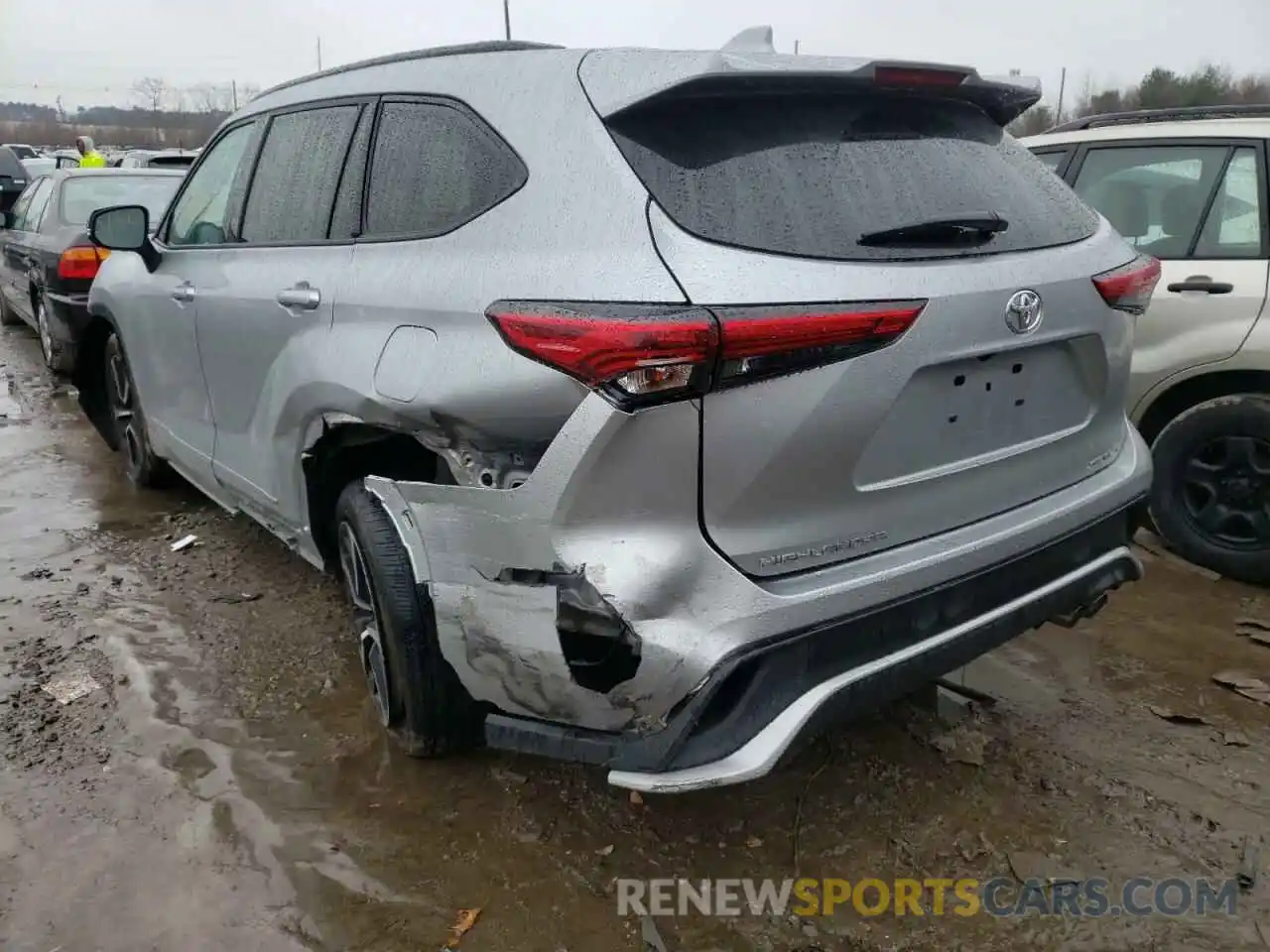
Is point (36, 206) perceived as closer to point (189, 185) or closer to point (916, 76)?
point (189, 185)

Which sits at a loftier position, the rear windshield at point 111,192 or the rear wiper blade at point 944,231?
the rear windshield at point 111,192

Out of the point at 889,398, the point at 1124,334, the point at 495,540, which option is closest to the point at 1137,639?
the point at 1124,334

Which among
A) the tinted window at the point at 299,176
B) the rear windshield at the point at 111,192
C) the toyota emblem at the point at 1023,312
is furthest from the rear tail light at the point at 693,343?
the rear windshield at the point at 111,192

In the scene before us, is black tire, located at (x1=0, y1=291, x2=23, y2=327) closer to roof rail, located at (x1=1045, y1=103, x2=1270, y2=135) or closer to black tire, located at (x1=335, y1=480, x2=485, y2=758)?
black tire, located at (x1=335, y1=480, x2=485, y2=758)

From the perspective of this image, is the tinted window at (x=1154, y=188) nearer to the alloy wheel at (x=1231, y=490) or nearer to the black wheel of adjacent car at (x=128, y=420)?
the alloy wheel at (x=1231, y=490)

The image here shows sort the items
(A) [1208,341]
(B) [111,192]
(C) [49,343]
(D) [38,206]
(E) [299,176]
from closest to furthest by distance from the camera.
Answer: (E) [299,176] → (A) [1208,341] → (C) [49,343] → (B) [111,192] → (D) [38,206]

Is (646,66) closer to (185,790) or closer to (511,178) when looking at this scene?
(511,178)

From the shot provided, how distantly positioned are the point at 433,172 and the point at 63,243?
5.77m

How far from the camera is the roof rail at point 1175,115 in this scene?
13.8 ft

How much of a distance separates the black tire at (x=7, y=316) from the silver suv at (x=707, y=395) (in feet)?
33.1

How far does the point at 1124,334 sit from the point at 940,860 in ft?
4.53

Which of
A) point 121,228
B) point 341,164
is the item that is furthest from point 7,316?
point 341,164

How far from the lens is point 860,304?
1.96 meters

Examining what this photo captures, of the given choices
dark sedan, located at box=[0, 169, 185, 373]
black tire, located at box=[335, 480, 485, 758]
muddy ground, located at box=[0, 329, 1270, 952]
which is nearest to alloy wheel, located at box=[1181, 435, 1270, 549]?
muddy ground, located at box=[0, 329, 1270, 952]
